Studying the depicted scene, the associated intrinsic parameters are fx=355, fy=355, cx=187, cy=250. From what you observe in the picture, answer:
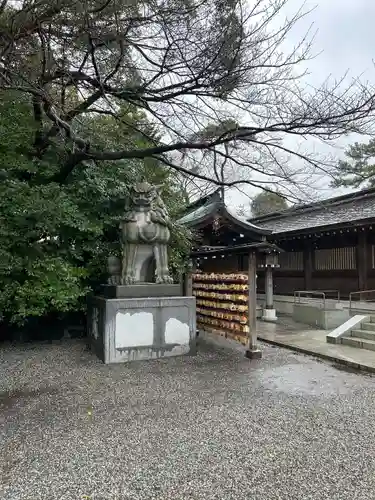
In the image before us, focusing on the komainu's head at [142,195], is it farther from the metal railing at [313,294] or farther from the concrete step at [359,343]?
the metal railing at [313,294]

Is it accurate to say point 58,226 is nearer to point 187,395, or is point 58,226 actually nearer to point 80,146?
point 80,146

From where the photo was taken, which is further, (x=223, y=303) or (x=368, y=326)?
(x=368, y=326)

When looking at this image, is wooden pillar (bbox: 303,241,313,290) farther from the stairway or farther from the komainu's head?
Result: the komainu's head

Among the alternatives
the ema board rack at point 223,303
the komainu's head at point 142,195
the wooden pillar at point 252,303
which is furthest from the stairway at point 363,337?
the komainu's head at point 142,195

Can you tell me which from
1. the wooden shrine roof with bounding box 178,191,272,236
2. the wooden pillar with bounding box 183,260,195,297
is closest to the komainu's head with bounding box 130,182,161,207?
the wooden pillar with bounding box 183,260,195,297

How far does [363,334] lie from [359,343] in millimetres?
387

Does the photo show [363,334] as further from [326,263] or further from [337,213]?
[337,213]

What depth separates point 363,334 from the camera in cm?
718

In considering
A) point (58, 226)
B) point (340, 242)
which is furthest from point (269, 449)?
point (340, 242)

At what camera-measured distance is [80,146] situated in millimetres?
6457

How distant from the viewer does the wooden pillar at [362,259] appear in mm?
10383

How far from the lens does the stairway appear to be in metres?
6.79

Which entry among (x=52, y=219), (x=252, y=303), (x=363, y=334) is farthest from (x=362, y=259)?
(x=52, y=219)

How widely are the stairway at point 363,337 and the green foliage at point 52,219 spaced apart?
12.5 ft
